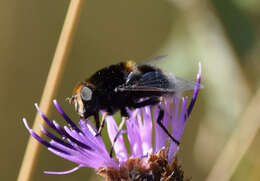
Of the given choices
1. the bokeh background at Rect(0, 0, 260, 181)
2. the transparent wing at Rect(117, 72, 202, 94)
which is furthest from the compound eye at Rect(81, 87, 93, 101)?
the bokeh background at Rect(0, 0, 260, 181)

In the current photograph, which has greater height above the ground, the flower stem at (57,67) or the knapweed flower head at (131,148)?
the flower stem at (57,67)

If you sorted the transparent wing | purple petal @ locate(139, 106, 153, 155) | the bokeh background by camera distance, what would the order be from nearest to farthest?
the transparent wing < purple petal @ locate(139, 106, 153, 155) < the bokeh background

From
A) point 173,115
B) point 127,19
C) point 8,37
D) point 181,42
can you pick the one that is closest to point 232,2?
point 181,42

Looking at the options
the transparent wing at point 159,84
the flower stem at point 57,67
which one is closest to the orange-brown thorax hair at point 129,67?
the transparent wing at point 159,84

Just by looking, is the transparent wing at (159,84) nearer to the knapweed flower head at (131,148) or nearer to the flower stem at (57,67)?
the knapweed flower head at (131,148)

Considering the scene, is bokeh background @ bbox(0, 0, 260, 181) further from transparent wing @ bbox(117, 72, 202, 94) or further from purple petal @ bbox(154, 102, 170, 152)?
transparent wing @ bbox(117, 72, 202, 94)

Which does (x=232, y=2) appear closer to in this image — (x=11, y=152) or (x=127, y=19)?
(x=127, y=19)

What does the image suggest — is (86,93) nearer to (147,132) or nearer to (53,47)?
(147,132)

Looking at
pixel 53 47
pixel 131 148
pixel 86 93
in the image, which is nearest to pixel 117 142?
pixel 131 148
